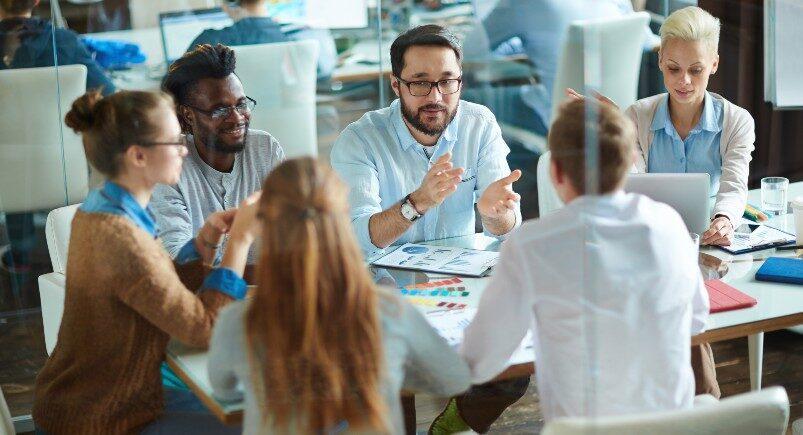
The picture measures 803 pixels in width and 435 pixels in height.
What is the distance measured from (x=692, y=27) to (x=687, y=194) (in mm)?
433

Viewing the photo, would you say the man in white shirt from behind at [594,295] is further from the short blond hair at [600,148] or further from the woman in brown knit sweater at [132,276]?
the woman in brown knit sweater at [132,276]

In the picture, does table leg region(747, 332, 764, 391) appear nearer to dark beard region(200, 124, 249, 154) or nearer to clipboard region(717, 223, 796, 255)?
clipboard region(717, 223, 796, 255)

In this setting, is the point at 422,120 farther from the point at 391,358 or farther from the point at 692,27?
the point at 391,358

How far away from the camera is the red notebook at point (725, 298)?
2143 mm

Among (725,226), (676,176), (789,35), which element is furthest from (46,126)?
(789,35)

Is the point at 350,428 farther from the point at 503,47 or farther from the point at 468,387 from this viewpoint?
the point at 503,47

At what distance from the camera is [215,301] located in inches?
68.4

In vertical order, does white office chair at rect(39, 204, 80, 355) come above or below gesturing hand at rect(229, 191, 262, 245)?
below

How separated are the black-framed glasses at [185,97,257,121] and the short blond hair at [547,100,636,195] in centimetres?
57

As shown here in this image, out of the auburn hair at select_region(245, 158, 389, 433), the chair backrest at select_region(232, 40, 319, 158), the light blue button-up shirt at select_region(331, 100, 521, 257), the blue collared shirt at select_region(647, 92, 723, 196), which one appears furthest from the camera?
the blue collared shirt at select_region(647, 92, 723, 196)

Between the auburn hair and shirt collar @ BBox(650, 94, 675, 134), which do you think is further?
shirt collar @ BBox(650, 94, 675, 134)

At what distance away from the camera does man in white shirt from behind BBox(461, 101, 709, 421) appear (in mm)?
1748

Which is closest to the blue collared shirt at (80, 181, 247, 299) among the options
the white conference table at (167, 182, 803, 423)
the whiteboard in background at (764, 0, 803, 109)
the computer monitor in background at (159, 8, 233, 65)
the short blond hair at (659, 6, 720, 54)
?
the white conference table at (167, 182, 803, 423)

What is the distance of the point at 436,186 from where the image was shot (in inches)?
90.0
